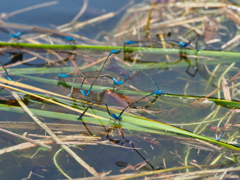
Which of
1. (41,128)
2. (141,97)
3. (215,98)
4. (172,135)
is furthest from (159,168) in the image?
(41,128)

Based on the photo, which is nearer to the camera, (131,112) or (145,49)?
(131,112)

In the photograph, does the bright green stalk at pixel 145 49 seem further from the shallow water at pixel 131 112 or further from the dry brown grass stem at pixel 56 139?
the dry brown grass stem at pixel 56 139

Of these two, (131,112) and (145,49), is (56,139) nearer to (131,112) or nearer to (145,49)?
(131,112)

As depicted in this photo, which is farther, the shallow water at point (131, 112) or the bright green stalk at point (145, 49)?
the bright green stalk at point (145, 49)

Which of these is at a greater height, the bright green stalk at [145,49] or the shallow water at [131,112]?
the bright green stalk at [145,49]

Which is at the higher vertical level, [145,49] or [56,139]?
[145,49]

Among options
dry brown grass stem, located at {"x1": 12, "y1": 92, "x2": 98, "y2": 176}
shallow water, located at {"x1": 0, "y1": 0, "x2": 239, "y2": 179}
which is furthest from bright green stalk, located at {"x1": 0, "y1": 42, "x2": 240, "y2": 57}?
dry brown grass stem, located at {"x1": 12, "y1": 92, "x2": 98, "y2": 176}

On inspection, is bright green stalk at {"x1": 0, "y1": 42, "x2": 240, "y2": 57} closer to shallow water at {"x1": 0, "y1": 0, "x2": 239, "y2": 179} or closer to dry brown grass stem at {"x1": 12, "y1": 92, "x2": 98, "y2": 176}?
shallow water at {"x1": 0, "y1": 0, "x2": 239, "y2": 179}

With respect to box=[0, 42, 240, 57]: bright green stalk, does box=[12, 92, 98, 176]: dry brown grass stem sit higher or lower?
lower

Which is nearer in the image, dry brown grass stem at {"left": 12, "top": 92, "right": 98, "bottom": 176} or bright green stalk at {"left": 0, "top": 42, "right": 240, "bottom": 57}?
dry brown grass stem at {"left": 12, "top": 92, "right": 98, "bottom": 176}

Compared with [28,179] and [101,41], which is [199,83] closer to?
[101,41]

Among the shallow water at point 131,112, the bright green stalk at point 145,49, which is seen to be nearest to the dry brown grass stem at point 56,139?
the shallow water at point 131,112

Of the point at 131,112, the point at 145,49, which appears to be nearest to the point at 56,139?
the point at 131,112
